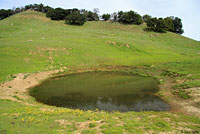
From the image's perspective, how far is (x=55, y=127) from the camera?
14578 mm

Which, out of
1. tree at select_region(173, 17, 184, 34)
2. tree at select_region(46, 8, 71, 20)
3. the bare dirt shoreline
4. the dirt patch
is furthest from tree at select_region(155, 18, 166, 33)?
the dirt patch

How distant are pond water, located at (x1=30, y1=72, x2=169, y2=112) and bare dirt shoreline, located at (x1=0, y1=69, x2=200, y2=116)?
5.05 feet

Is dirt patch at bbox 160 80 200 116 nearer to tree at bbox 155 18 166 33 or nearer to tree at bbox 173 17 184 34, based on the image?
tree at bbox 155 18 166 33

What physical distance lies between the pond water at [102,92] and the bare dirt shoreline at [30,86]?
5.05 feet

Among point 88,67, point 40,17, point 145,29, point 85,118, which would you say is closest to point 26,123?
point 85,118

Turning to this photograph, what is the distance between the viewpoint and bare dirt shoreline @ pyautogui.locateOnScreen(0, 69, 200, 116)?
22703mm

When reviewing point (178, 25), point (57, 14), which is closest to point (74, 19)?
point (57, 14)

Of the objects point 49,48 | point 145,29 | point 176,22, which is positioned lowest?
point 49,48

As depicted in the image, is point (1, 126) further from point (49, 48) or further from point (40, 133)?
point (49, 48)

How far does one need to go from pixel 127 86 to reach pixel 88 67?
1841 cm

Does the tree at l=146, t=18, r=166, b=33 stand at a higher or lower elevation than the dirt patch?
higher

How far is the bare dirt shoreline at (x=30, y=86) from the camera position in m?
22.7

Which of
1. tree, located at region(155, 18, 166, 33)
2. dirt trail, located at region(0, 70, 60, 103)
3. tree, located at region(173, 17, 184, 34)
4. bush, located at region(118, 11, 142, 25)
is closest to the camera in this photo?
dirt trail, located at region(0, 70, 60, 103)

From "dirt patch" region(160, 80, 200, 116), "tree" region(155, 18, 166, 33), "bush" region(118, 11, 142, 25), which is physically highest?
"bush" region(118, 11, 142, 25)
